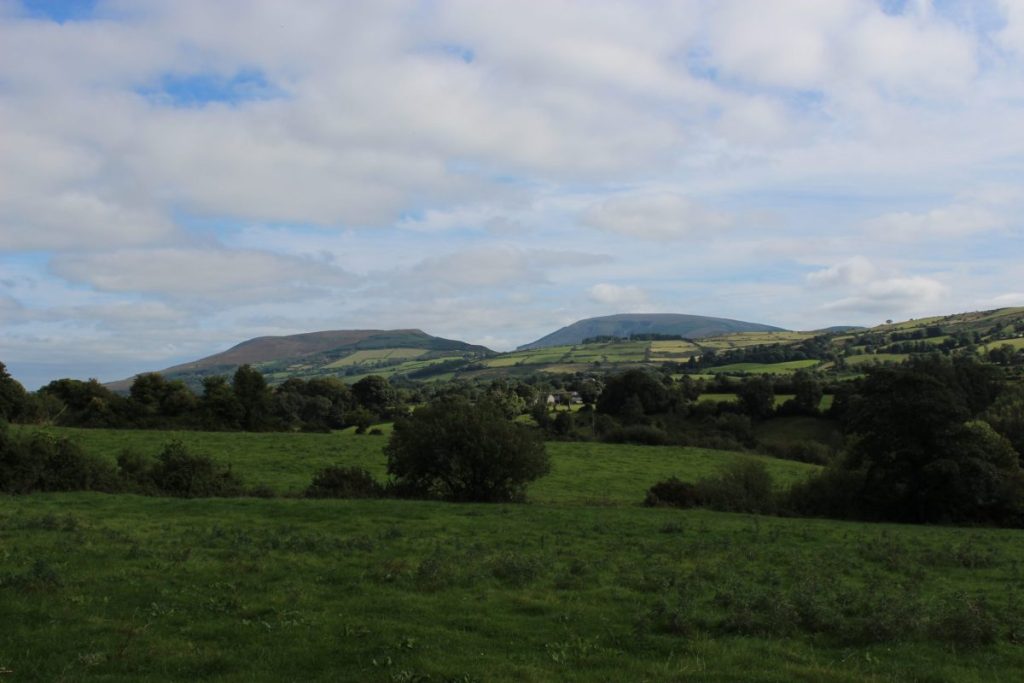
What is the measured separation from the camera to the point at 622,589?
14.9 m

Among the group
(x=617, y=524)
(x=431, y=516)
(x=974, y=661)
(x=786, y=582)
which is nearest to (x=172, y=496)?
(x=431, y=516)

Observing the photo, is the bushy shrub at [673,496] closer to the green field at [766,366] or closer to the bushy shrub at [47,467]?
the bushy shrub at [47,467]

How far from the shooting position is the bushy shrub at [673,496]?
36.4 metres

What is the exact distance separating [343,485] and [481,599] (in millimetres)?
23025

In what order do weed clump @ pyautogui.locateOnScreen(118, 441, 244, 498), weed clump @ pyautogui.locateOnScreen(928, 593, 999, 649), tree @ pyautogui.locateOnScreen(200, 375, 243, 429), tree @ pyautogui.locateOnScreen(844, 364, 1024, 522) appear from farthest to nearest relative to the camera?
tree @ pyautogui.locateOnScreen(200, 375, 243, 429), weed clump @ pyautogui.locateOnScreen(118, 441, 244, 498), tree @ pyautogui.locateOnScreen(844, 364, 1024, 522), weed clump @ pyautogui.locateOnScreen(928, 593, 999, 649)

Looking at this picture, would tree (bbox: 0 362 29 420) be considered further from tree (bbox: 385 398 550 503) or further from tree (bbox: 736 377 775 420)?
tree (bbox: 736 377 775 420)

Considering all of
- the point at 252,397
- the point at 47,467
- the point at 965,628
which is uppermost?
the point at 252,397

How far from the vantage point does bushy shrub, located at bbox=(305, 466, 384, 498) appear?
1350 inches

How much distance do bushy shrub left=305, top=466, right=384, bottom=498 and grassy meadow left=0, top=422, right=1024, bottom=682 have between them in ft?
25.3

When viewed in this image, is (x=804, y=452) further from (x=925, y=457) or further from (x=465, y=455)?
(x=465, y=455)

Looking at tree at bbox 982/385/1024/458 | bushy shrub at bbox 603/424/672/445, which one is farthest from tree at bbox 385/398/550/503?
bushy shrub at bbox 603/424/672/445

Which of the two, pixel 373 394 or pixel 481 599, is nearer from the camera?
pixel 481 599

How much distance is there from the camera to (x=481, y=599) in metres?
13.4

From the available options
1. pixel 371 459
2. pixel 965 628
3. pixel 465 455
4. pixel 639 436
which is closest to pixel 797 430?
pixel 639 436
